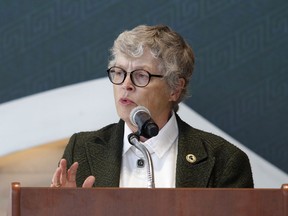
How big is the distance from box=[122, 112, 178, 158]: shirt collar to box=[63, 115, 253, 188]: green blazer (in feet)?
0.06

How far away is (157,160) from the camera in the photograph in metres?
2.18

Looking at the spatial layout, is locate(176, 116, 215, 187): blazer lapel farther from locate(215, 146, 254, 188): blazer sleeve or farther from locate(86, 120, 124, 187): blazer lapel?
locate(86, 120, 124, 187): blazer lapel

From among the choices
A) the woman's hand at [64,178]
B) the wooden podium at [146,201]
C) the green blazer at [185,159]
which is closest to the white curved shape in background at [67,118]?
the green blazer at [185,159]

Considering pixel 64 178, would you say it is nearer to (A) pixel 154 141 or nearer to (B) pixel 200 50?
(A) pixel 154 141

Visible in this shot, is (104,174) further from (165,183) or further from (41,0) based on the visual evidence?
(41,0)

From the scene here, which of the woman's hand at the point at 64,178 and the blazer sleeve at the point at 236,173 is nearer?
the woman's hand at the point at 64,178

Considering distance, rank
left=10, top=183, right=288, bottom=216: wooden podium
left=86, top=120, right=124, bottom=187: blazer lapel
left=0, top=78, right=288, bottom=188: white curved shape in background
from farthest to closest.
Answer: left=0, top=78, right=288, bottom=188: white curved shape in background → left=86, top=120, right=124, bottom=187: blazer lapel → left=10, top=183, right=288, bottom=216: wooden podium

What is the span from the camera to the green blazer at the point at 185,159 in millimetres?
2129

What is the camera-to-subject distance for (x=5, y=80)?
2520 millimetres

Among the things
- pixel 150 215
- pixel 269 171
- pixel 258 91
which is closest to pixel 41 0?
pixel 258 91

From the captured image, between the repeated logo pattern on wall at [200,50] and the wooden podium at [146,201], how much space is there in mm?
1047

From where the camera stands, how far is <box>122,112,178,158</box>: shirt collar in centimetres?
219

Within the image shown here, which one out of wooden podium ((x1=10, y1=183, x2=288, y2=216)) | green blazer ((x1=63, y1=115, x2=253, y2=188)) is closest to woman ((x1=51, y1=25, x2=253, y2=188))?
green blazer ((x1=63, y1=115, x2=253, y2=188))

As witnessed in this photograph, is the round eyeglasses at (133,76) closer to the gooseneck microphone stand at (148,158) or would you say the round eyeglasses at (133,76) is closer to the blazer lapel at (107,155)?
the blazer lapel at (107,155)
